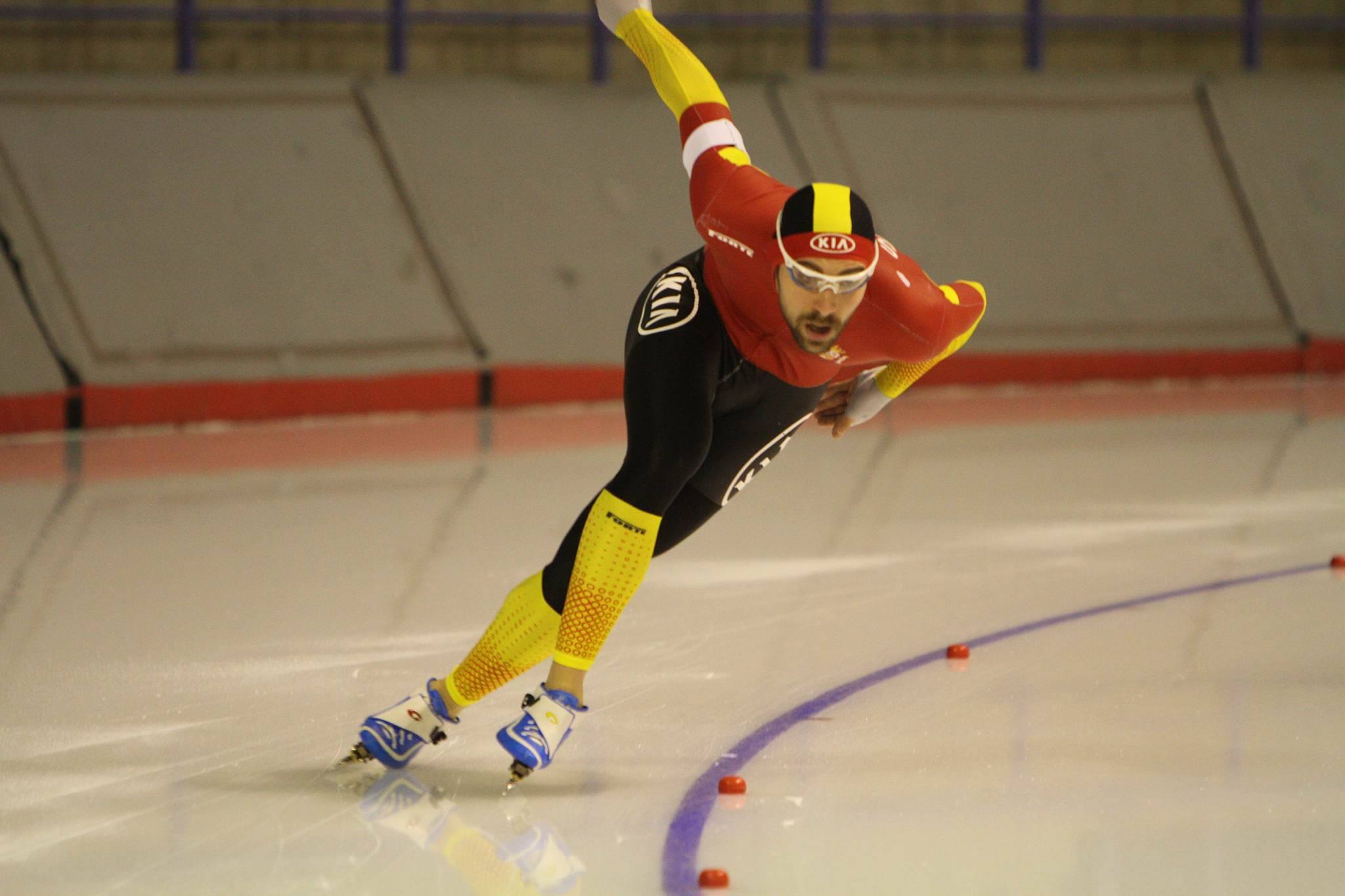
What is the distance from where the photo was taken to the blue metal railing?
A: 30.9ft

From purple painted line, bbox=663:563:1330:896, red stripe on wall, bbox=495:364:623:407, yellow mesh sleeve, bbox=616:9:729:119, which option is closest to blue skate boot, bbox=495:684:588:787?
purple painted line, bbox=663:563:1330:896

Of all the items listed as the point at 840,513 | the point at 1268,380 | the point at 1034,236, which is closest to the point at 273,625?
the point at 840,513

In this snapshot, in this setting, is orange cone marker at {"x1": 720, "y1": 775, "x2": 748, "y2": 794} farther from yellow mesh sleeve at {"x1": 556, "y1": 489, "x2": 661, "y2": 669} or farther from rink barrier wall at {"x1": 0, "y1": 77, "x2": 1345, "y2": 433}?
rink barrier wall at {"x1": 0, "y1": 77, "x2": 1345, "y2": 433}

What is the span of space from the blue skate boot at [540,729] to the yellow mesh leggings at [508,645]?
0.14 meters

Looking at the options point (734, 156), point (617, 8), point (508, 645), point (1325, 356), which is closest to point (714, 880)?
point (508, 645)

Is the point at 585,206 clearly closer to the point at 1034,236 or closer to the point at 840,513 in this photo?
the point at 1034,236

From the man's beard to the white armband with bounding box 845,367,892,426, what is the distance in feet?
1.67

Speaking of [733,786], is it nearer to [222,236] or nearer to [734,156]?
[734,156]

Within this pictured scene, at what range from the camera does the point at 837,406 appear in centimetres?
362

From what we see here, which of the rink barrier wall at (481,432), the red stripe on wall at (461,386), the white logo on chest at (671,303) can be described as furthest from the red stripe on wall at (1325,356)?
the white logo on chest at (671,303)

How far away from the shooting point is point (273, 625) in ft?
14.2

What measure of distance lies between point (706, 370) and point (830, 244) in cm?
32

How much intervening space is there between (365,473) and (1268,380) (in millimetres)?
6073

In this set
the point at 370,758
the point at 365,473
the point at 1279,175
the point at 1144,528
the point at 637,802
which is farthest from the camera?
the point at 1279,175
